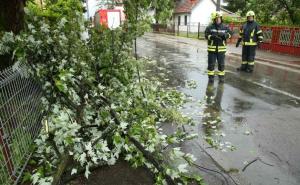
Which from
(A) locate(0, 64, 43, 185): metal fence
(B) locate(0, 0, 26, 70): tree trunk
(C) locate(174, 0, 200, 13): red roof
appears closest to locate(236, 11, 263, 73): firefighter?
(B) locate(0, 0, 26, 70): tree trunk

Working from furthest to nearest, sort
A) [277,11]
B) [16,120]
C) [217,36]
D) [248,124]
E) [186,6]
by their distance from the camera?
[186,6] → [277,11] → [217,36] → [248,124] → [16,120]

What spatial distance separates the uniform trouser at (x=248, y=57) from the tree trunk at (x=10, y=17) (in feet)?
27.2

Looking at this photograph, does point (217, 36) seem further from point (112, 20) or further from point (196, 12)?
point (196, 12)

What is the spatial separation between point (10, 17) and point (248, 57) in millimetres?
→ 8564

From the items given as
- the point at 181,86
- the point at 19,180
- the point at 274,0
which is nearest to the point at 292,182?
the point at 19,180

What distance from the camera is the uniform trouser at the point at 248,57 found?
10789 millimetres

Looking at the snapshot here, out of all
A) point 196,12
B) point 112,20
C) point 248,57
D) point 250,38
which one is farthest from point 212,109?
point 196,12

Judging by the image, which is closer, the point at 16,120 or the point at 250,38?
the point at 16,120

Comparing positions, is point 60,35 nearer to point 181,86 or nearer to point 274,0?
point 181,86

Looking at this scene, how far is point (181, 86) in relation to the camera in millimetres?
9016

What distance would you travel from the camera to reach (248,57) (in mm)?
10945

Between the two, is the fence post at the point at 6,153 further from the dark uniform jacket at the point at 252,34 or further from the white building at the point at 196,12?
the white building at the point at 196,12

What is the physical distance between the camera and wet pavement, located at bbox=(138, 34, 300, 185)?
4176 millimetres

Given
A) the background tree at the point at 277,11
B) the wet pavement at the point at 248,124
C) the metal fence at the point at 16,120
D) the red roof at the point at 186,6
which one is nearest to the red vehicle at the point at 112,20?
the metal fence at the point at 16,120
